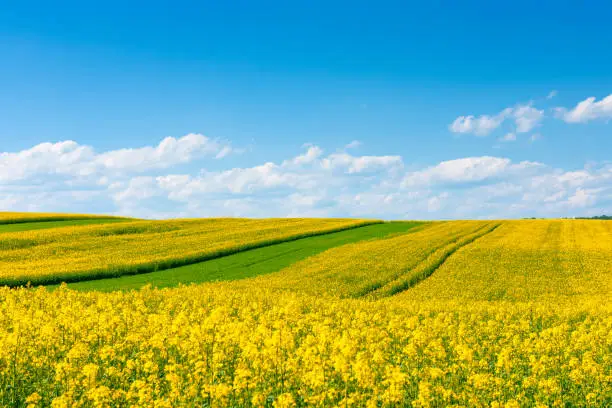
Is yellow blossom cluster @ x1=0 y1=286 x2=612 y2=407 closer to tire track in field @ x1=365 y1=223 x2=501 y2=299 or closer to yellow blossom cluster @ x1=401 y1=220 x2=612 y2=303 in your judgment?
yellow blossom cluster @ x1=401 y1=220 x2=612 y2=303

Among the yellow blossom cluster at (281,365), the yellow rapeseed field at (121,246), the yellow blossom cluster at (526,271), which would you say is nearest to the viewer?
the yellow blossom cluster at (281,365)

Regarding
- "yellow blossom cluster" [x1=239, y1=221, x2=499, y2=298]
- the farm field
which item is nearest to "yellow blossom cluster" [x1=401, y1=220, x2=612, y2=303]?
the farm field

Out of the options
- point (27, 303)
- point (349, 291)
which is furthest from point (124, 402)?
point (349, 291)

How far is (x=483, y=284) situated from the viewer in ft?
106

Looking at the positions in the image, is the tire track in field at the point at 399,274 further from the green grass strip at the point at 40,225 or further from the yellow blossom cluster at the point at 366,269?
the green grass strip at the point at 40,225

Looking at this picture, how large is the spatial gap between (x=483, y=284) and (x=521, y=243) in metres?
21.4

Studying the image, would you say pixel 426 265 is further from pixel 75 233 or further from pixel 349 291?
pixel 75 233

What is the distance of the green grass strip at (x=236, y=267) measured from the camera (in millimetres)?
34406

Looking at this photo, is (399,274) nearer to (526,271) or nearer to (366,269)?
(366,269)

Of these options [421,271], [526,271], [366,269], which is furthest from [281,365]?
[526,271]

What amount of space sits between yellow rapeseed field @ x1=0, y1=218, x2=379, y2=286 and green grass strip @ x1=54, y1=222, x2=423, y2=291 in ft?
4.90

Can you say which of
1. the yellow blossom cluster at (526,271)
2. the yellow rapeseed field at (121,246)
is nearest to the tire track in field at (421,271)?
the yellow blossom cluster at (526,271)

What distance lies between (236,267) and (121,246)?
1456 cm

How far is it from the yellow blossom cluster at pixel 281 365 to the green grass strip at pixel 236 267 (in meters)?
18.0
